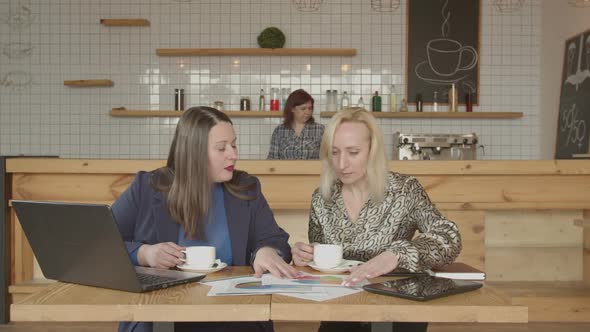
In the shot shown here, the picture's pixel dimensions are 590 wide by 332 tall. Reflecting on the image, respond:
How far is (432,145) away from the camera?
17.2ft

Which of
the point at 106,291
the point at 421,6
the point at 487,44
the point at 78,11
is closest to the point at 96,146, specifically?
the point at 78,11

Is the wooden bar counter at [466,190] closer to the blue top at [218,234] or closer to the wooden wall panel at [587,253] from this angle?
the wooden wall panel at [587,253]

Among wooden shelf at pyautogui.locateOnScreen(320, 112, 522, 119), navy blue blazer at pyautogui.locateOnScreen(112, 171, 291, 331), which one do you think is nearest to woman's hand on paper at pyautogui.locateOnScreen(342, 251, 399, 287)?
navy blue blazer at pyautogui.locateOnScreen(112, 171, 291, 331)

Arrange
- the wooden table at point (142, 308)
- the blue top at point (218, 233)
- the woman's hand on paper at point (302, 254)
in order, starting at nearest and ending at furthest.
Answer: the wooden table at point (142, 308) < the woman's hand on paper at point (302, 254) < the blue top at point (218, 233)

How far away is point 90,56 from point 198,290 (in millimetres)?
4706

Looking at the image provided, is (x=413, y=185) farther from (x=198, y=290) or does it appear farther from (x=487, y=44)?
(x=487, y=44)

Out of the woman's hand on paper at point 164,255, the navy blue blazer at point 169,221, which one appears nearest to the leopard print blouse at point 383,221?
the navy blue blazer at point 169,221

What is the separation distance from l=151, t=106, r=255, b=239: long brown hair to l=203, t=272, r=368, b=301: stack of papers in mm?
370

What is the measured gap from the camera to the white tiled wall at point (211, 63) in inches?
221

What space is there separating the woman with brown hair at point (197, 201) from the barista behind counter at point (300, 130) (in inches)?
113

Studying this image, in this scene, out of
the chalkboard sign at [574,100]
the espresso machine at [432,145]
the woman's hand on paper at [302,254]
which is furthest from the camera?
the espresso machine at [432,145]

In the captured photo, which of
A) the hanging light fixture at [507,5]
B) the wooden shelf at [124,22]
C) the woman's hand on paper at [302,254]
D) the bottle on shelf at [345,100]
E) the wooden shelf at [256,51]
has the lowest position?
the woman's hand on paper at [302,254]

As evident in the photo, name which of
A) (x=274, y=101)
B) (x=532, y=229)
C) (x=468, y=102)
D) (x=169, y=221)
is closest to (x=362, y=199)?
(x=169, y=221)

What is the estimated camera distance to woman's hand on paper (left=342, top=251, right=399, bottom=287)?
1451mm
